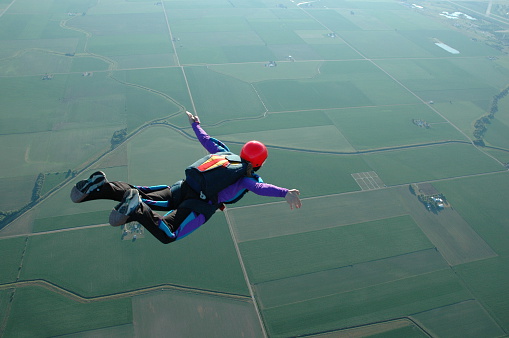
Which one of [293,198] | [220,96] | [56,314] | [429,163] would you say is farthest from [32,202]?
[429,163]

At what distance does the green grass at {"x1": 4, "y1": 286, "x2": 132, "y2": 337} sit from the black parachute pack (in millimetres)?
22669

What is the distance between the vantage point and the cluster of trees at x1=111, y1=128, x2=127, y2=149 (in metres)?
46.4

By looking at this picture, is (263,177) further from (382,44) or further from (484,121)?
(382,44)

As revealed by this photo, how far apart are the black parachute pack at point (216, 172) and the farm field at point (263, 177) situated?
2121cm

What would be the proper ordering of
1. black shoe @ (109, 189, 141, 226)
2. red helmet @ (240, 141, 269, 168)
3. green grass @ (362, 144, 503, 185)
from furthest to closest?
1. green grass @ (362, 144, 503, 185)
2. red helmet @ (240, 141, 269, 168)
3. black shoe @ (109, 189, 141, 226)

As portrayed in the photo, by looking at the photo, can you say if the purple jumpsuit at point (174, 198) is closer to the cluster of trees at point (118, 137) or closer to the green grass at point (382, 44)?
the cluster of trees at point (118, 137)

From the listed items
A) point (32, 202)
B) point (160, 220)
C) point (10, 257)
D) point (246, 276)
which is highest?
point (160, 220)

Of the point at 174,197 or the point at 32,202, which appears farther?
the point at 32,202

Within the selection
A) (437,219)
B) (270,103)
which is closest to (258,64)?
(270,103)

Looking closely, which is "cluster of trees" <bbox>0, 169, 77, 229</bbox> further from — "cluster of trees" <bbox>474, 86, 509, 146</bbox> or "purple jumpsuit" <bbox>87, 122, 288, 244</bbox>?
"cluster of trees" <bbox>474, 86, 509, 146</bbox>

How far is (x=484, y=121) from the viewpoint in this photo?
59.0 metres

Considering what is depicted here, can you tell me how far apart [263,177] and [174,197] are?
101 ft

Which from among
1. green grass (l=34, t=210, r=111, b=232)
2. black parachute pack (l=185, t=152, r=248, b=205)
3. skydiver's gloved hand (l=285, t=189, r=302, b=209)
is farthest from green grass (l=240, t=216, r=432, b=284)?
skydiver's gloved hand (l=285, t=189, r=302, b=209)

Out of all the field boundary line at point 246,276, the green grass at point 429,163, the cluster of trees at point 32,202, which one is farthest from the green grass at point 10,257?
the green grass at point 429,163
